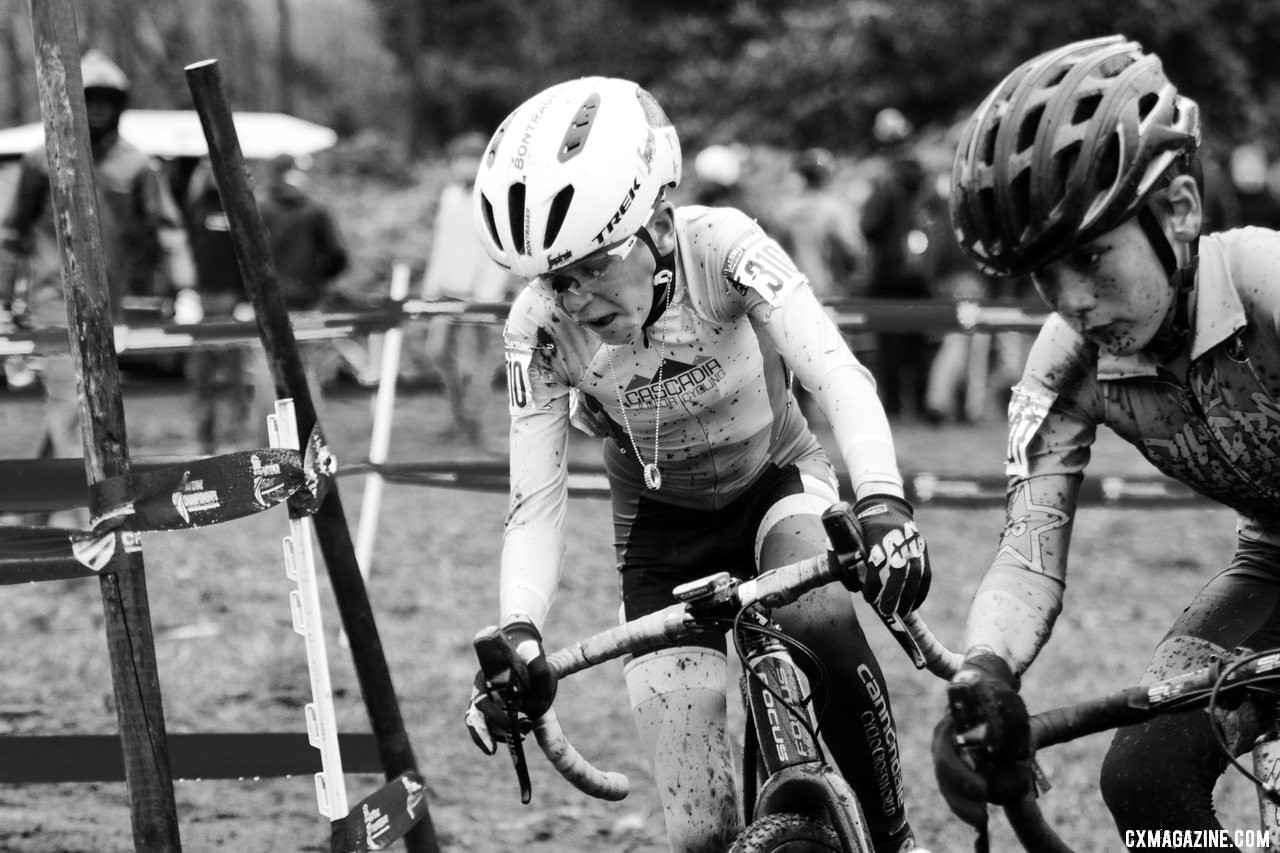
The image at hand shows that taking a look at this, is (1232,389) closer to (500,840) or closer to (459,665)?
(500,840)

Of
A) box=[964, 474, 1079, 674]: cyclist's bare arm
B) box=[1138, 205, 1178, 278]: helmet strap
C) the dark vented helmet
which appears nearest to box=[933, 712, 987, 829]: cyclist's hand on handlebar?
box=[964, 474, 1079, 674]: cyclist's bare arm

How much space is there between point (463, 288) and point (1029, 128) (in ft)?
34.8

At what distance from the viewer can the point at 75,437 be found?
8.27 m

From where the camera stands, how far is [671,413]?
3922 millimetres

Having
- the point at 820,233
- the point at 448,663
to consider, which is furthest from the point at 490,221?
the point at 820,233

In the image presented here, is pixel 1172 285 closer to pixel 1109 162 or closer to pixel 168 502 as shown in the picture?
pixel 1109 162

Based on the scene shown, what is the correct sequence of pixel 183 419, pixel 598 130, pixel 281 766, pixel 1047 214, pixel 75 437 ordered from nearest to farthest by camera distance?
pixel 1047 214 < pixel 598 130 < pixel 281 766 < pixel 75 437 < pixel 183 419

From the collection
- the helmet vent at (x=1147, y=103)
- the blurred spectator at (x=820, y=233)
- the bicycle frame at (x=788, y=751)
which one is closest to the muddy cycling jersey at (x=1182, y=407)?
the helmet vent at (x=1147, y=103)

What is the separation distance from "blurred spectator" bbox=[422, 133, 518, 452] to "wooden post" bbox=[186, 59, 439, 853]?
859cm

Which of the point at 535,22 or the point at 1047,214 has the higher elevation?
the point at 535,22

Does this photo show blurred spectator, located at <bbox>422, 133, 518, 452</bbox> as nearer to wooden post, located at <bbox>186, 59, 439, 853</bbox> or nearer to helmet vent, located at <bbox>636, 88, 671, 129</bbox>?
wooden post, located at <bbox>186, 59, 439, 853</bbox>

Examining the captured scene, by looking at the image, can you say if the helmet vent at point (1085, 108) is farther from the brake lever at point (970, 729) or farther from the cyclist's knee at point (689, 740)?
the cyclist's knee at point (689, 740)

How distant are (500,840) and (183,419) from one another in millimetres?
9973

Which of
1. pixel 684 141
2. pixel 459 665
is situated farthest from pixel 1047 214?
pixel 684 141
